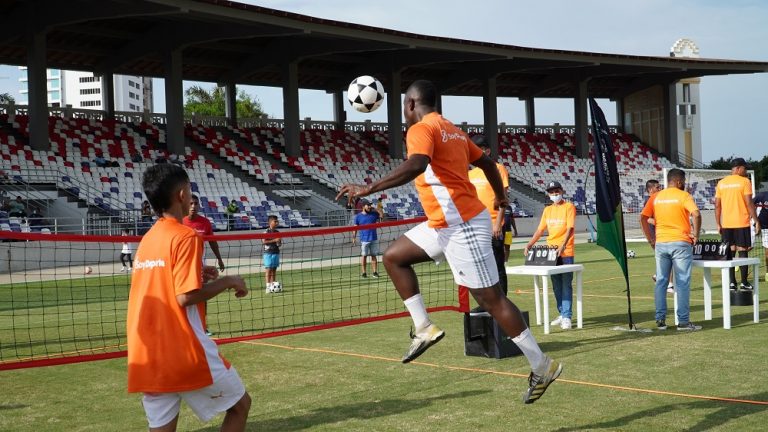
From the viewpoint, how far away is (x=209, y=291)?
4512 millimetres

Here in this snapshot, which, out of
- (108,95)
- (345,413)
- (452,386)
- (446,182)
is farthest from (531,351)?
(108,95)

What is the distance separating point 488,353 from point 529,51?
3666cm

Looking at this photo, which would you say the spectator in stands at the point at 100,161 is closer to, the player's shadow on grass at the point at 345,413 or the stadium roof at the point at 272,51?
the stadium roof at the point at 272,51

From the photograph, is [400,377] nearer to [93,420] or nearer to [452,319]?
[93,420]

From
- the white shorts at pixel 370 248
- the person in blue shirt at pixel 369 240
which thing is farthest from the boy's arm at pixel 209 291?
the white shorts at pixel 370 248

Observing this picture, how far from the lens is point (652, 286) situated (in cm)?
1736

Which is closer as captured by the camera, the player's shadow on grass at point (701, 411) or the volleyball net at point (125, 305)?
the player's shadow on grass at point (701, 411)

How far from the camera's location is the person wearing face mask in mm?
11656

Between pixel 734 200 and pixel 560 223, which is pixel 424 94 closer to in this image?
pixel 560 223

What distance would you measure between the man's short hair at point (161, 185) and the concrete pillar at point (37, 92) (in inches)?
1139

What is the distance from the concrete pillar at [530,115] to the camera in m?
57.7

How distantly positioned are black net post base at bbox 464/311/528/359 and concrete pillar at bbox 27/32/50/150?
25.8 meters

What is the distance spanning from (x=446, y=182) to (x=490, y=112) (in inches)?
1730

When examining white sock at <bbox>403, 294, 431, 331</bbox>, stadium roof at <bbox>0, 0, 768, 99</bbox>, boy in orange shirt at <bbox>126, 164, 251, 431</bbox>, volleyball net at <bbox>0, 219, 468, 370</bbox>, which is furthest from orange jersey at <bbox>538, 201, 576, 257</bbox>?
stadium roof at <bbox>0, 0, 768, 99</bbox>
